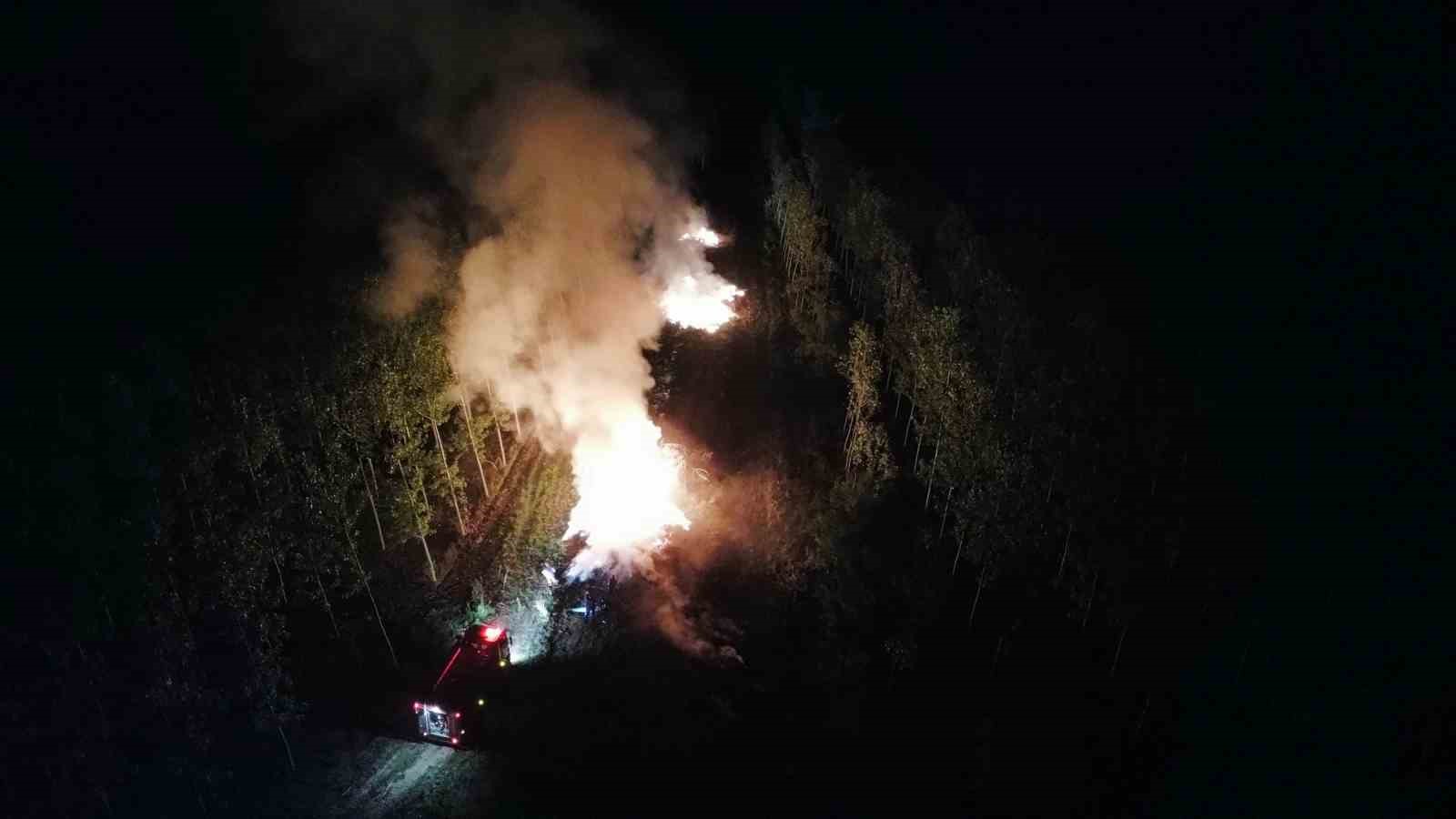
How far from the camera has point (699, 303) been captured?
4344 centimetres

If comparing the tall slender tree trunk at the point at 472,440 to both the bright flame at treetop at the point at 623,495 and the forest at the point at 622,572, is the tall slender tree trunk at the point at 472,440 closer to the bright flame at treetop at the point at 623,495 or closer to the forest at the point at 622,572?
the forest at the point at 622,572

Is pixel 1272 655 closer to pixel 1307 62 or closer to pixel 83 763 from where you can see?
pixel 1307 62

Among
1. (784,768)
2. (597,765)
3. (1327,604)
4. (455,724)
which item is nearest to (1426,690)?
(1327,604)

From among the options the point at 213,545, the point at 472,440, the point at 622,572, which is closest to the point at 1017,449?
the point at 622,572

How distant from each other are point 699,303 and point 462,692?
2850 cm

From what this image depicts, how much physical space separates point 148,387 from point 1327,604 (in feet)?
85.8

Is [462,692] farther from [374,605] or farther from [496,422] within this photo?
[496,422]

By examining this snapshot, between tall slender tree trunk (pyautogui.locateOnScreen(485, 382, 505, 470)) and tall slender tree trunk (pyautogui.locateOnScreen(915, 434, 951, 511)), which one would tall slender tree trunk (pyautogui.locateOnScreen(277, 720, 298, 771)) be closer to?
tall slender tree trunk (pyautogui.locateOnScreen(485, 382, 505, 470))

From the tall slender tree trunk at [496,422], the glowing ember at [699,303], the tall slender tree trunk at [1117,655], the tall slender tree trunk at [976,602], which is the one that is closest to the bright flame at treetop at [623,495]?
the tall slender tree trunk at [496,422]

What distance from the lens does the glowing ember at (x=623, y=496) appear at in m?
24.8

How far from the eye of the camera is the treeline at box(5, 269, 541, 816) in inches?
607

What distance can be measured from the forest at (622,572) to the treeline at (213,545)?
0.08 metres

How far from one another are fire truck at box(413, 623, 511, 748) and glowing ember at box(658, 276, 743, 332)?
2380 centimetres

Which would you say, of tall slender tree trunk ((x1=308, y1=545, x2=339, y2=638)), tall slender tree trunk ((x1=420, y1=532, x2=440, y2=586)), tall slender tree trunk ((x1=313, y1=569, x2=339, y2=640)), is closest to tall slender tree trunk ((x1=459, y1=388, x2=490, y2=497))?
tall slender tree trunk ((x1=420, y1=532, x2=440, y2=586))
